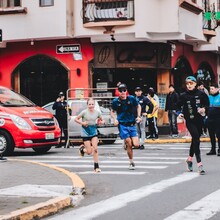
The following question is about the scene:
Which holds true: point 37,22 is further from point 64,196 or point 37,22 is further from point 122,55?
point 64,196

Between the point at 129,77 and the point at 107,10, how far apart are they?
3.35 meters

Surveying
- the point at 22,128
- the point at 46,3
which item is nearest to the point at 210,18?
the point at 46,3

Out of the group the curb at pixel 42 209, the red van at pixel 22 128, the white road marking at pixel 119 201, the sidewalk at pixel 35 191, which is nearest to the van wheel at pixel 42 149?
the red van at pixel 22 128

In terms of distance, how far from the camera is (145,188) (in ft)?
38.0

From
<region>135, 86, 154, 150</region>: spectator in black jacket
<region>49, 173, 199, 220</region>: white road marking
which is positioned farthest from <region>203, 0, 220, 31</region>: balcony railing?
<region>49, 173, 199, 220</region>: white road marking

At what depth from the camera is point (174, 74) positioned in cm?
3111

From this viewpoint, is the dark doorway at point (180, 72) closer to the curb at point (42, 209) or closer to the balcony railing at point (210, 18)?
the balcony railing at point (210, 18)

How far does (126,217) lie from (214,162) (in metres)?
7.63

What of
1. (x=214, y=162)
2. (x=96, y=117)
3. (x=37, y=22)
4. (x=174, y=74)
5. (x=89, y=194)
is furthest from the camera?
(x=174, y=74)

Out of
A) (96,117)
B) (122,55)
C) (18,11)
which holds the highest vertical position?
(18,11)

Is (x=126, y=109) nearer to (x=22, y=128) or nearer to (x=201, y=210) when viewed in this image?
(x=22, y=128)

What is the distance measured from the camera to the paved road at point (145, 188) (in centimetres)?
909

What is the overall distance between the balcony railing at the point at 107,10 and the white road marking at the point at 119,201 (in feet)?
50.8

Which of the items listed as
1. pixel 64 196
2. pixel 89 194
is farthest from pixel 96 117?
pixel 64 196
